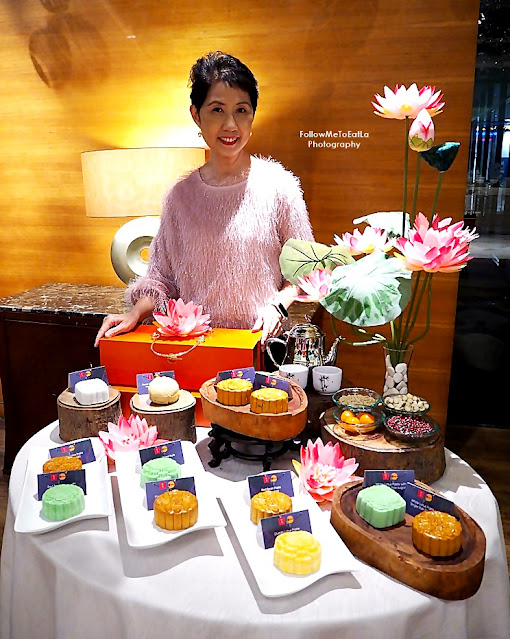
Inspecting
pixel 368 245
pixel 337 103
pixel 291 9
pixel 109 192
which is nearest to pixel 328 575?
pixel 368 245

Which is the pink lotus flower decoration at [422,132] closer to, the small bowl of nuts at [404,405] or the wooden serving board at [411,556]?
the small bowl of nuts at [404,405]

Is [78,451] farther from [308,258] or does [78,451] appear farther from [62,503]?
[308,258]

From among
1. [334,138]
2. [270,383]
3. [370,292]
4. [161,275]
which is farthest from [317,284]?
[334,138]

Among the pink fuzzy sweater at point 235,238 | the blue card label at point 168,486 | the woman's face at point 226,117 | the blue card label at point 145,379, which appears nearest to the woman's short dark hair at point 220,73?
the woman's face at point 226,117

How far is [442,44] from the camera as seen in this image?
250cm

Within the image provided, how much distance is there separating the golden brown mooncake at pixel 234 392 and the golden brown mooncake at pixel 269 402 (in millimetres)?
29

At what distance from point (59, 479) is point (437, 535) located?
716 mm

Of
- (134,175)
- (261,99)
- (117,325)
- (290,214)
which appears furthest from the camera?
(261,99)

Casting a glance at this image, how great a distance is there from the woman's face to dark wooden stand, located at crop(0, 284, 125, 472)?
100 cm

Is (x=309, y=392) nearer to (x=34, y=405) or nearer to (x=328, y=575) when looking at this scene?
(x=328, y=575)

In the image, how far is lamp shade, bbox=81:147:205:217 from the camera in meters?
2.49

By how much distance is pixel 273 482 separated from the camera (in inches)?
44.1

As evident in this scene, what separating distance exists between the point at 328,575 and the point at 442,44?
2348 millimetres

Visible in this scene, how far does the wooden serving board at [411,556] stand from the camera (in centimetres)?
90
